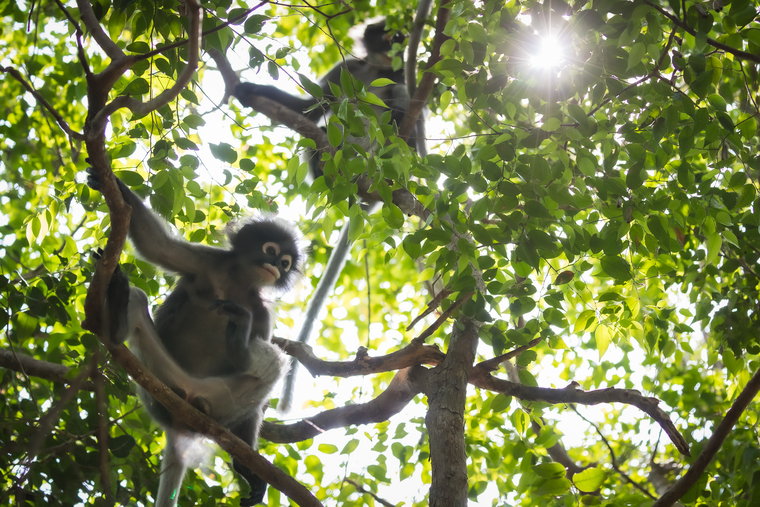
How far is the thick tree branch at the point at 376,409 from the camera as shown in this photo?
87.6 inches

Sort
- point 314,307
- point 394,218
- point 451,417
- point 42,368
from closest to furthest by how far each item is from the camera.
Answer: point 394,218 → point 451,417 → point 42,368 → point 314,307

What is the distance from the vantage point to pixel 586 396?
200 centimetres

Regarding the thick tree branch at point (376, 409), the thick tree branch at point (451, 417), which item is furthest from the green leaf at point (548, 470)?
the thick tree branch at point (376, 409)

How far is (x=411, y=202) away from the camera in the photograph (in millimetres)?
2631

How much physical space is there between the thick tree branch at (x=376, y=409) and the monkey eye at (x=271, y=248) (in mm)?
827

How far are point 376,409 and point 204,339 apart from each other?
2.67 feet

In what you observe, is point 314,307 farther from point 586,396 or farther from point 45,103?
point 45,103

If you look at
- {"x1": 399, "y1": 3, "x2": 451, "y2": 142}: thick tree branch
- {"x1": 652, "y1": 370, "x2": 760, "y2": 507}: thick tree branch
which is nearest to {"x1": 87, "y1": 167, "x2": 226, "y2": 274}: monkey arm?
{"x1": 399, "y1": 3, "x2": 451, "y2": 142}: thick tree branch

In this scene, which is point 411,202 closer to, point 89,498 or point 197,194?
point 197,194

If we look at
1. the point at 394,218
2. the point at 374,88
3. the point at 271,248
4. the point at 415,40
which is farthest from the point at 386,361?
the point at 374,88

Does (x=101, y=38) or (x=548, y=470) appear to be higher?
(x=101, y=38)

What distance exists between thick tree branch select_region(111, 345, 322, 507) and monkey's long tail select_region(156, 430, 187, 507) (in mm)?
492

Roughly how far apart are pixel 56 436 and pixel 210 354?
2.08ft

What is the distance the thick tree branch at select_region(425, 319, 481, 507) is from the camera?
175 centimetres
